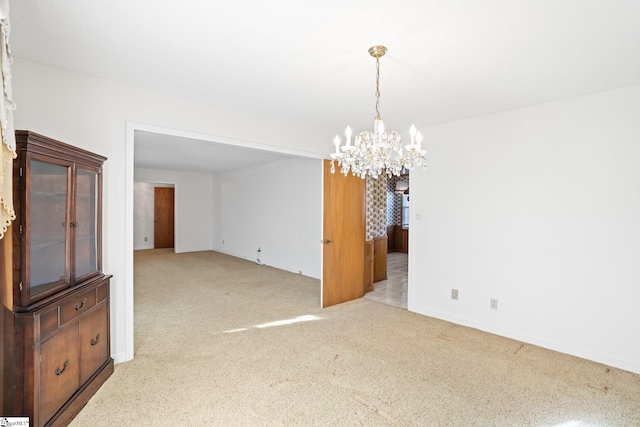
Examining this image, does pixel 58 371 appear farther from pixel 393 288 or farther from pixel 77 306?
pixel 393 288

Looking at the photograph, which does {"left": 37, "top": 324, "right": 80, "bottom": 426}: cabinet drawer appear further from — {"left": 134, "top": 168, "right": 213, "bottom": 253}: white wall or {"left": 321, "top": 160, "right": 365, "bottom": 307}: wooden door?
{"left": 134, "top": 168, "right": 213, "bottom": 253}: white wall

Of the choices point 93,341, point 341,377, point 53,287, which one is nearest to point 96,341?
point 93,341

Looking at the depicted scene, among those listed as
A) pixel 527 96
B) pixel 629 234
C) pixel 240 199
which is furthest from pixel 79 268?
pixel 240 199

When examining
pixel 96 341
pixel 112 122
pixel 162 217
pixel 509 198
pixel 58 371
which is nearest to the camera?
pixel 58 371

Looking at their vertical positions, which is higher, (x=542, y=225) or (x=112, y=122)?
(x=112, y=122)

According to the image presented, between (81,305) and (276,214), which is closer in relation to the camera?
(81,305)

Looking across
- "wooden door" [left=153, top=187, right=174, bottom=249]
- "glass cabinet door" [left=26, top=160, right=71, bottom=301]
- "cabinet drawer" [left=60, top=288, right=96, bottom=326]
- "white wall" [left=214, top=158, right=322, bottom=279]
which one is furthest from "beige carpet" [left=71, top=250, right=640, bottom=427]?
"wooden door" [left=153, top=187, right=174, bottom=249]

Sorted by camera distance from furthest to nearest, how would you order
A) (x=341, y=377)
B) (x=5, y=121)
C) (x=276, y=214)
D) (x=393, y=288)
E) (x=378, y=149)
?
(x=276, y=214)
(x=393, y=288)
(x=341, y=377)
(x=378, y=149)
(x=5, y=121)

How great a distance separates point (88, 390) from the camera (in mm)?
2178

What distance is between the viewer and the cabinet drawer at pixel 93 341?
2.18 meters

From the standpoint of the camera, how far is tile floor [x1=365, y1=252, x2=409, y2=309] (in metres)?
4.68

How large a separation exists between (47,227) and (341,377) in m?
2.35

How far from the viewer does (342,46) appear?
6.81ft

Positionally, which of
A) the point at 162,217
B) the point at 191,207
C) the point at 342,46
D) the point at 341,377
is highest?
the point at 342,46
